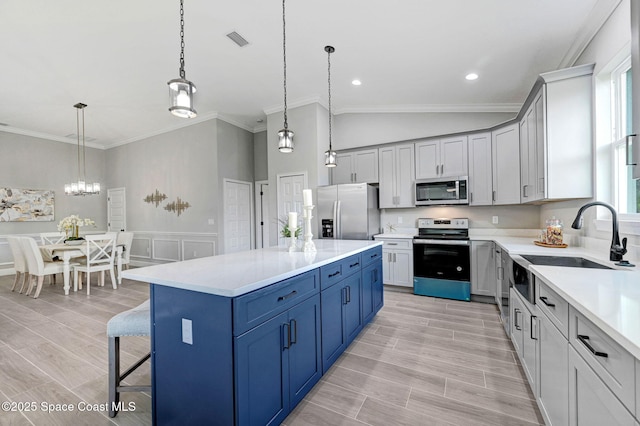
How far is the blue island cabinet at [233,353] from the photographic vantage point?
4.28 ft

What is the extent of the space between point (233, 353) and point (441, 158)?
4055 millimetres

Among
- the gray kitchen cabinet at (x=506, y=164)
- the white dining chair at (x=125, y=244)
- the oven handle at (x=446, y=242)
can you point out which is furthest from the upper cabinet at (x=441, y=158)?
the white dining chair at (x=125, y=244)

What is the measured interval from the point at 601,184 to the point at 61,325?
226 inches

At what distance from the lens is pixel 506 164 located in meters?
3.76

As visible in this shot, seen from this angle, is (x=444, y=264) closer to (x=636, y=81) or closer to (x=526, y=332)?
(x=526, y=332)

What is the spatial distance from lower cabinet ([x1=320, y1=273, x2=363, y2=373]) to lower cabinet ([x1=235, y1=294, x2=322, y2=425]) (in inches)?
4.8

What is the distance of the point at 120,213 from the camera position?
738 cm

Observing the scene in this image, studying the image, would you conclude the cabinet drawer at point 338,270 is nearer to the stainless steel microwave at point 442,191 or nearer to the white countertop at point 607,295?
the white countertop at point 607,295

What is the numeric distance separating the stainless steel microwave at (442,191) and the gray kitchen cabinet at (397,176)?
0.49 feet

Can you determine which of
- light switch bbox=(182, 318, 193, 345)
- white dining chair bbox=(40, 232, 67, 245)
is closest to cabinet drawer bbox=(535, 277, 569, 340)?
light switch bbox=(182, 318, 193, 345)

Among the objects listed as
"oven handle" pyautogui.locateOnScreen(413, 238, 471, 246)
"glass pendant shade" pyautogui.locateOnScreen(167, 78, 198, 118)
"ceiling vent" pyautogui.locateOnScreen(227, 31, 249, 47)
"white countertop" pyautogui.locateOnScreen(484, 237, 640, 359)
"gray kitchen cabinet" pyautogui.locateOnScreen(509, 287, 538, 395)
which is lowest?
"gray kitchen cabinet" pyautogui.locateOnScreen(509, 287, 538, 395)

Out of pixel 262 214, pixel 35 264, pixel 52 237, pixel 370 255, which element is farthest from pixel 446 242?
pixel 52 237

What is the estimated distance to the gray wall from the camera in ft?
19.9

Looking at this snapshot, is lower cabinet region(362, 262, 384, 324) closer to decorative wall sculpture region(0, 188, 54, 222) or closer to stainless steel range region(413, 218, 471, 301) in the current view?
stainless steel range region(413, 218, 471, 301)
